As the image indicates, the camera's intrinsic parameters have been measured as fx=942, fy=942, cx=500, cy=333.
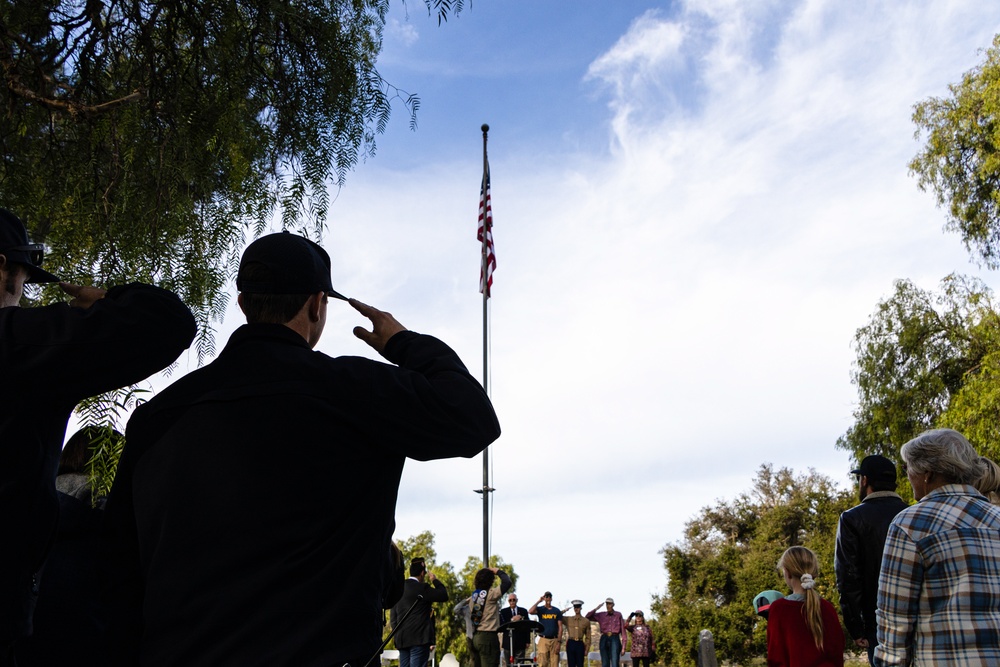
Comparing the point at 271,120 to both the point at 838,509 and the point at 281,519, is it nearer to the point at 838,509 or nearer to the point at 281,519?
the point at 281,519

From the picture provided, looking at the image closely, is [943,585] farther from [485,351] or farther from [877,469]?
[485,351]

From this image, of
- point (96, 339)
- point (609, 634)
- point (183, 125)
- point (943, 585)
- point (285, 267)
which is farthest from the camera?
point (609, 634)

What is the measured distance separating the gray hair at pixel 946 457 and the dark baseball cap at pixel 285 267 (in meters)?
2.78

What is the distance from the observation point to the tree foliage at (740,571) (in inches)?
1235

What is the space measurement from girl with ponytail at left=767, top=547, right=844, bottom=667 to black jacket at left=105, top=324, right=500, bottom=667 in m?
4.72

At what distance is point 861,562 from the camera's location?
604 cm

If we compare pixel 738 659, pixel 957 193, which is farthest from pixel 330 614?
pixel 738 659

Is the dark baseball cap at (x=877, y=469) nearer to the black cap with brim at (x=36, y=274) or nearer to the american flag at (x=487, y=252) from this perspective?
the black cap with brim at (x=36, y=274)

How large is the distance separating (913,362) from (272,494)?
21947 millimetres

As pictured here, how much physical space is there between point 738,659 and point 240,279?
3277 centimetres

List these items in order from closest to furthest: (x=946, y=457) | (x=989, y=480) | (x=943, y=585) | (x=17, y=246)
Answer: (x=17, y=246), (x=943, y=585), (x=946, y=457), (x=989, y=480)

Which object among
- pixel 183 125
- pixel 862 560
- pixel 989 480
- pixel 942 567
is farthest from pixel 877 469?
pixel 183 125

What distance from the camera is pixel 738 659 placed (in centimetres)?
3170

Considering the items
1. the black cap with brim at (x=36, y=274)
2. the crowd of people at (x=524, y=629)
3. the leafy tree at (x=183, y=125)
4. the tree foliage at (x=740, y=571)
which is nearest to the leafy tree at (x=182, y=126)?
the leafy tree at (x=183, y=125)
